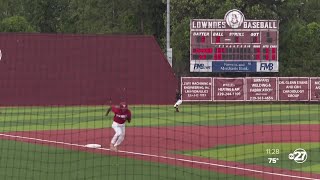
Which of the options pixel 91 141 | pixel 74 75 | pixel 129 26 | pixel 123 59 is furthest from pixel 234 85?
pixel 129 26

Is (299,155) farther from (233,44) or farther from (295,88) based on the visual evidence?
(295,88)

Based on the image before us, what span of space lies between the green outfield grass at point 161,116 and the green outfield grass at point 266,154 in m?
7.76

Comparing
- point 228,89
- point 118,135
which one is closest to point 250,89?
point 228,89

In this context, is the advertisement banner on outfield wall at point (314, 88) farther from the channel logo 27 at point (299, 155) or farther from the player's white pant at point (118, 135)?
the player's white pant at point (118, 135)

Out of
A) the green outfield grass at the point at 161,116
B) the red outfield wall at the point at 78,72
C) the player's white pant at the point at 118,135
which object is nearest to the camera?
the player's white pant at the point at 118,135

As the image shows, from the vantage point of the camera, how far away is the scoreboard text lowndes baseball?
35.5m

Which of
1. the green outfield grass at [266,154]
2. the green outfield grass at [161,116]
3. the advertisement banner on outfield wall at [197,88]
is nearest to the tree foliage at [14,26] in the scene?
the green outfield grass at [161,116]

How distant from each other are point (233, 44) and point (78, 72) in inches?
413

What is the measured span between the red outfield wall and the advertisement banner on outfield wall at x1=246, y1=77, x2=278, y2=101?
4840mm

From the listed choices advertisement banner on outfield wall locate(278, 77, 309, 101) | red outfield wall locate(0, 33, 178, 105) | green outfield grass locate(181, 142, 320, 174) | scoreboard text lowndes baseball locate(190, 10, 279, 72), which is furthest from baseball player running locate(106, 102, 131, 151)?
advertisement banner on outfield wall locate(278, 77, 309, 101)

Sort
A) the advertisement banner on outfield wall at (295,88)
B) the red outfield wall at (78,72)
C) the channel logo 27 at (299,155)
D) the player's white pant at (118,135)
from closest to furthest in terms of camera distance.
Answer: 1. the channel logo 27 at (299,155)
2. the player's white pant at (118,135)
3. the advertisement banner on outfield wall at (295,88)
4. the red outfield wall at (78,72)

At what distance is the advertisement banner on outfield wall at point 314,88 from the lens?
3881 cm

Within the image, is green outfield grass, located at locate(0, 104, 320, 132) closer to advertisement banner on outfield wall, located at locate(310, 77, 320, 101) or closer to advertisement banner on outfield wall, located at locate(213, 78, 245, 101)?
advertisement banner on outfield wall, located at locate(213, 78, 245, 101)

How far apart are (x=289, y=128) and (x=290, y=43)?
26.3 m
